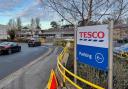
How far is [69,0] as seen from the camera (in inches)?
760

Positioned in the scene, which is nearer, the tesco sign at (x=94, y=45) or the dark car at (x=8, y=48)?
the tesco sign at (x=94, y=45)

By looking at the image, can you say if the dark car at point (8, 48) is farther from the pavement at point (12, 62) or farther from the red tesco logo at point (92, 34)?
the red tesco logo at point (92, 34)

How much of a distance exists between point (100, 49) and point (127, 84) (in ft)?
7.22

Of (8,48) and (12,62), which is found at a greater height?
(8,48)

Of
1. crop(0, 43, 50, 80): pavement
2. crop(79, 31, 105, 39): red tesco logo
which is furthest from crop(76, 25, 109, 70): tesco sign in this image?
crop(0, 43, 50, 80): pavement

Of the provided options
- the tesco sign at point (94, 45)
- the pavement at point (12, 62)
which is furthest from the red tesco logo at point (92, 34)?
the pavement at point (12, 62)

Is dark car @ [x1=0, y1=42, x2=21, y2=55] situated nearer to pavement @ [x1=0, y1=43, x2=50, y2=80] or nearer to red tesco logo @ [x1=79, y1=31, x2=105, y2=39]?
pavement @ [x1=0, y1=43, x2=50, y2=80]

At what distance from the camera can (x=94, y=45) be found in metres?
8.38

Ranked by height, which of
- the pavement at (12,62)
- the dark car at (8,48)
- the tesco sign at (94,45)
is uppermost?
the tesco sign at (94,45)

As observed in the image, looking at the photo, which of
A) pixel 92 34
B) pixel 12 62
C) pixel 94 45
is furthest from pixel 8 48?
pixel 94 45

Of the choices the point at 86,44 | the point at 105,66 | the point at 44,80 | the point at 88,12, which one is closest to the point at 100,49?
the point at 105,66

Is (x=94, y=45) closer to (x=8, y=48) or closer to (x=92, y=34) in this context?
(x=92, y=34)

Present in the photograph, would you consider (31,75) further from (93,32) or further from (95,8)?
(93,32)

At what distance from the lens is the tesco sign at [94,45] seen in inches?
304
